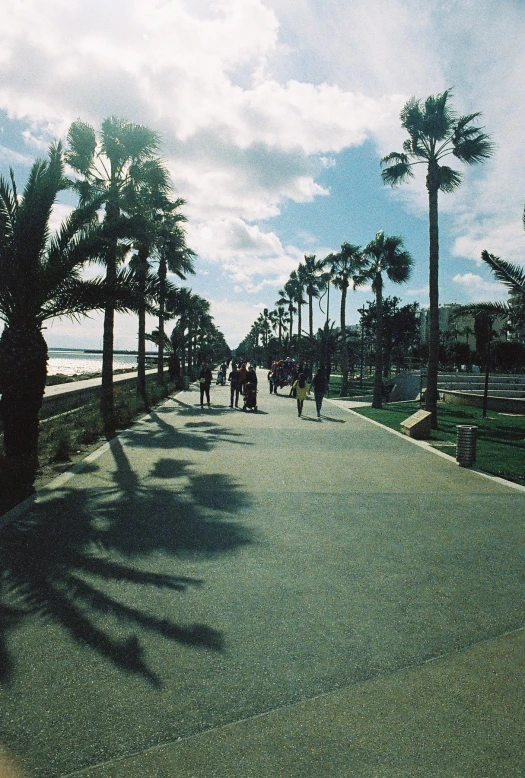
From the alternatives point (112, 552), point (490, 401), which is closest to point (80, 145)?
point (112, 552)

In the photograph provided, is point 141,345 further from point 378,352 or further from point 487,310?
point 487,310

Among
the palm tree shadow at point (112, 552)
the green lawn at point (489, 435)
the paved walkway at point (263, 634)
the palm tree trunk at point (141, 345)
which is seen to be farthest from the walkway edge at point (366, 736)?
the palm tree trunk at point (141, 345)

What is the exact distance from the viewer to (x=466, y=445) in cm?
1077

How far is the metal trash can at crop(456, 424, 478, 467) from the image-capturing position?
35.3ft

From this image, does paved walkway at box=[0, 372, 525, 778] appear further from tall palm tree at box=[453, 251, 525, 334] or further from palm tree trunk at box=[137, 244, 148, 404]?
palm tree trunk at box=[137, 244, 148, 404]

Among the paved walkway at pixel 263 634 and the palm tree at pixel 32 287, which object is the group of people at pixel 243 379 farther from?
the paved walkway at pixel 263 634

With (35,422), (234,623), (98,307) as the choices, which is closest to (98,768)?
(234,623)

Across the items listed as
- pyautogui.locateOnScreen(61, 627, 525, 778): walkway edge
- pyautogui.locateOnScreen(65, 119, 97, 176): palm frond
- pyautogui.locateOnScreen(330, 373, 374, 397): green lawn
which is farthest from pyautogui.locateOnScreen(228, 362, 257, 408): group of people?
pyautogui.locateOnScreen(61, 627, 525, 778): walkway edge

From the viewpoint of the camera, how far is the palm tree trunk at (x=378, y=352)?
2586 centimetres

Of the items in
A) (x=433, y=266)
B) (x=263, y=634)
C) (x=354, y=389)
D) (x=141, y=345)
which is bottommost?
(x=263, y=634)

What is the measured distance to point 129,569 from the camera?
17.0 ft

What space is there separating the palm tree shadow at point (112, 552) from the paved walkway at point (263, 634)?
0.9 inches

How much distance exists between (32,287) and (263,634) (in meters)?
8.21

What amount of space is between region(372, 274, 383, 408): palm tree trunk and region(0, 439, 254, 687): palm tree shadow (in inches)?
690
